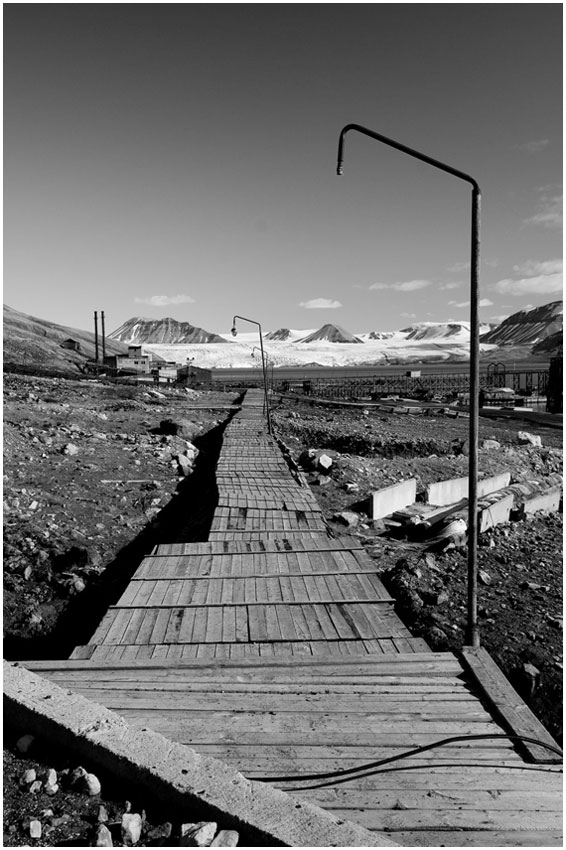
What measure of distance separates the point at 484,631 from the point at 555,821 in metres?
5.62

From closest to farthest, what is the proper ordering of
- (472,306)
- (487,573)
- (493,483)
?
(472,306), (487,573), (493,483)

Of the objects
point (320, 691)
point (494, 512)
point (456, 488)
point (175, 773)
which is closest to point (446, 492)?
point (456, 488)

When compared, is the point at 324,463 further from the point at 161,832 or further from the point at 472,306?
the point at 161,832

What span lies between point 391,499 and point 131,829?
13111 millimetres

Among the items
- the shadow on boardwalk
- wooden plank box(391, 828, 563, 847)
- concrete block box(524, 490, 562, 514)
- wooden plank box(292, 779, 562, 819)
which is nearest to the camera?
wooden plank box(391, 828, 563, 847)

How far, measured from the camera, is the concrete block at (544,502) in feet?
50.4

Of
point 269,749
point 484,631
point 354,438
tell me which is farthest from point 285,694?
point 354,438

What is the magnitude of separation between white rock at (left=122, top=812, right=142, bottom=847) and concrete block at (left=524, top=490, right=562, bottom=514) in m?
13.8

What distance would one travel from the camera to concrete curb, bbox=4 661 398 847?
3363 millimetres

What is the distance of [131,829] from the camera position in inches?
135

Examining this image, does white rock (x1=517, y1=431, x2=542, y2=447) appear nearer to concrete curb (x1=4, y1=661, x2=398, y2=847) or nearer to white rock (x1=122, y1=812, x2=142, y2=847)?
concrete curb (x1=4, y1=661, x2=398, y2=847)

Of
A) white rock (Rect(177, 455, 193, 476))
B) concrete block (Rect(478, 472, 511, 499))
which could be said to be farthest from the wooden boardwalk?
concrete block (Rect(478, 472, 511, 499))

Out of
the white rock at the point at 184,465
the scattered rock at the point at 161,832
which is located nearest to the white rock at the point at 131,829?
the scattered rock at the point at 161,832

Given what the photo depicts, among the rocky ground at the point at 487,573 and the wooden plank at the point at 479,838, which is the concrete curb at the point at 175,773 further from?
the rocky ground at the point at 487,573
